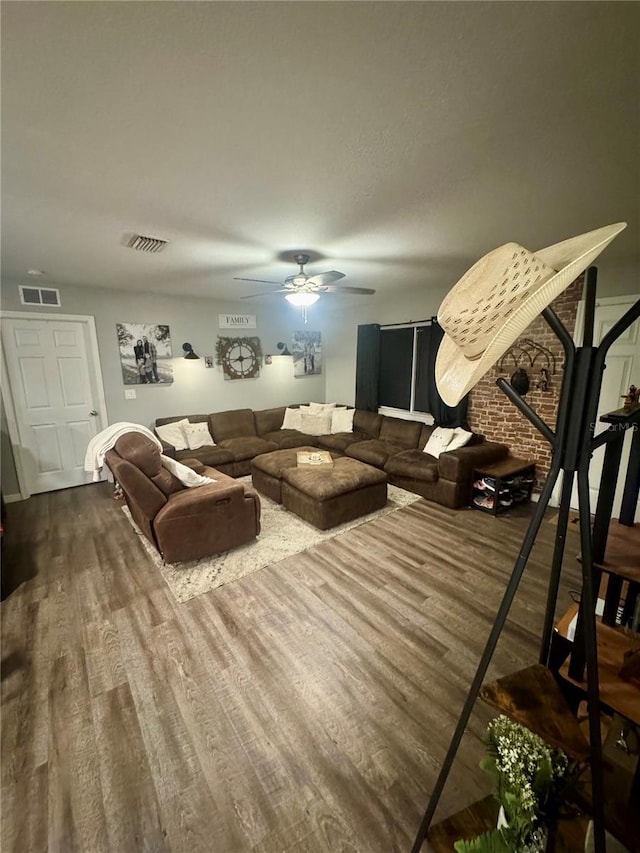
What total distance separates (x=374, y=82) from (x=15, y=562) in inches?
153

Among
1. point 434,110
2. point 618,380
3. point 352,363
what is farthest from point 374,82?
point 352,363

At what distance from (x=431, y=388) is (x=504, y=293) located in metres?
4.13

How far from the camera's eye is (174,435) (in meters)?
4.63

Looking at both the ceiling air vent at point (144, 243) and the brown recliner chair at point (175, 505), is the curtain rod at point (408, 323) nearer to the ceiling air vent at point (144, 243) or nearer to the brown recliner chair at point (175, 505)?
the ceiling air vent at point (144, 243)

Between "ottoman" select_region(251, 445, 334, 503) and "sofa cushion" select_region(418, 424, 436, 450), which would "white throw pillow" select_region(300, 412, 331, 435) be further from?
"sofa cushion" select_region(418, 424, 436, 450)

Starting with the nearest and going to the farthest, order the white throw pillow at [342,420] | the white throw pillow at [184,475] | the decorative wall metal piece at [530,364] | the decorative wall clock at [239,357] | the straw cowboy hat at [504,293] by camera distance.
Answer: the straw cowboy hat at [504,293]
the white throw pillow at [184,475]
the decorative wall metal piece at [530,364]
the decorative wall clock at [239,357]
the white throw pillow at [342,420]

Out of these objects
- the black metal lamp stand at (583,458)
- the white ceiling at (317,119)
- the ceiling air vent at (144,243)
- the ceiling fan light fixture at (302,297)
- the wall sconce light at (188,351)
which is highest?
the white ceiling at (317,119)

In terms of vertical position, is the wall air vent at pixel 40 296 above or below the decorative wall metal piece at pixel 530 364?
above

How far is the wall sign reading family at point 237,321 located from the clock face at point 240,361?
26 cm

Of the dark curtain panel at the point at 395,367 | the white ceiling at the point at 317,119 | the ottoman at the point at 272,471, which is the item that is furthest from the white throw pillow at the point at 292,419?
the white ceiling at the point at 317,119

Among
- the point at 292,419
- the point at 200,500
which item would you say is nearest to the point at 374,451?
the point at 292,419

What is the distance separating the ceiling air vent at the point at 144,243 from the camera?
2.46m

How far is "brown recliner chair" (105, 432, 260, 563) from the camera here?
2.57m

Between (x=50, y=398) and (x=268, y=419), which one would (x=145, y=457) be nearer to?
(x=50, y=398)
